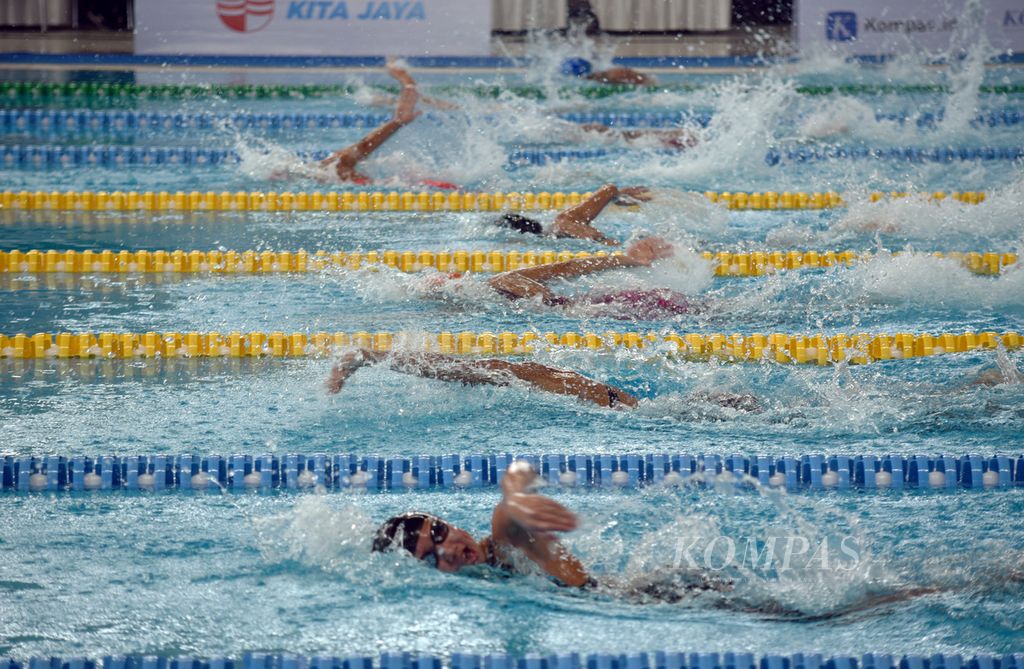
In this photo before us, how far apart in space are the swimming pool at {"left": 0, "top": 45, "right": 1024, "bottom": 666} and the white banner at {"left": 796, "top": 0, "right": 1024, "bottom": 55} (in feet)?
9.84

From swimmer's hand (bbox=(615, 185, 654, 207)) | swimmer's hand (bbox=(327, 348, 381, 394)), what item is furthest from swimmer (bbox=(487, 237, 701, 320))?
swimmer's hand (bbox=(327, 348, 381, 394))

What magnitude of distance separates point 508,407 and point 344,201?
321 centimetres

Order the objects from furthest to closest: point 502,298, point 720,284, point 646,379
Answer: point 720,284 < point 502,298 < point 646,379

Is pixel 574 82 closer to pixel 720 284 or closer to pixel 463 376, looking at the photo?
pixel 720 284

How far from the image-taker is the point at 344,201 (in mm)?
7340

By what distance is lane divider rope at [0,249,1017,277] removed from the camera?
6.12 m

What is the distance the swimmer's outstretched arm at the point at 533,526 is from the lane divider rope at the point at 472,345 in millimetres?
1892

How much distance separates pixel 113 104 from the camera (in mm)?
9789

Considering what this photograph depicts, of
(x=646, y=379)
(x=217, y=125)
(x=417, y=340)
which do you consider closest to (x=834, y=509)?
(x=646, y=379)

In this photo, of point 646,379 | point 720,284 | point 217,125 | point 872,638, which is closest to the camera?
point 872,638

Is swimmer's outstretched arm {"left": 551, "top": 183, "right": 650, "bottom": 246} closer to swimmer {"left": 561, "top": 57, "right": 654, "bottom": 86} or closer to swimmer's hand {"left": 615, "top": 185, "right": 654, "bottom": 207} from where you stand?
swimmer's hand {"left": 615, "top": 185, "right": 654, "bottom": 207}

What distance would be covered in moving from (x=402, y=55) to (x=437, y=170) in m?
4.17

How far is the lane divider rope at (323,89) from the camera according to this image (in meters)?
10.1

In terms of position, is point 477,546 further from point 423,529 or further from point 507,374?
point 507,374
